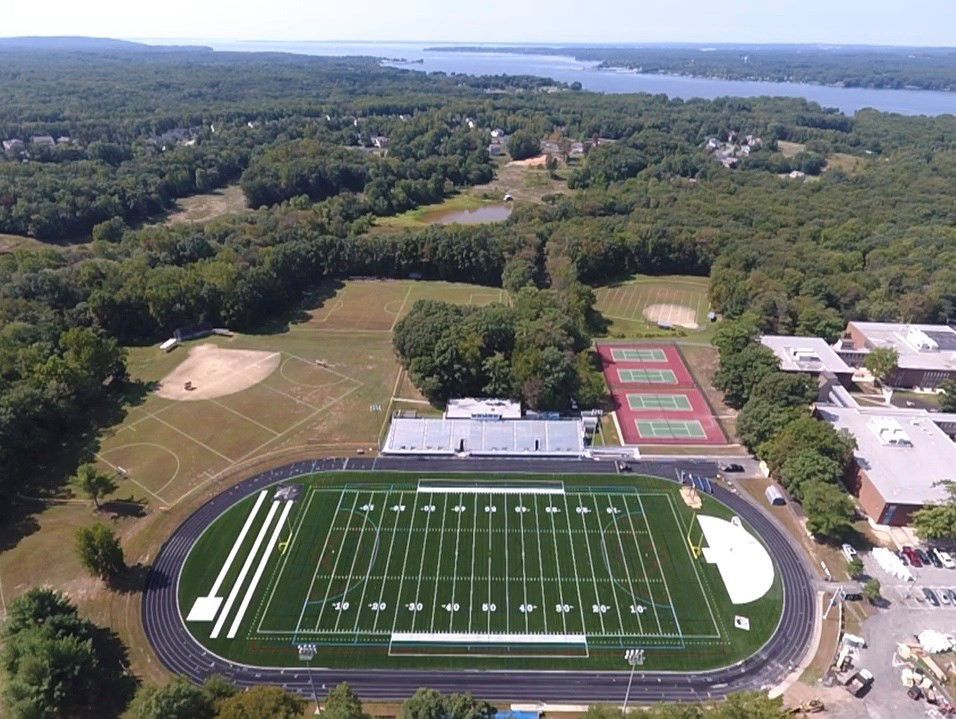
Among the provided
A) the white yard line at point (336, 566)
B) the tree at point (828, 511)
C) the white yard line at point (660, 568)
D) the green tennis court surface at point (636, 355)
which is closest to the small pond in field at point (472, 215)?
the green tennis court surface at point (636, 355)

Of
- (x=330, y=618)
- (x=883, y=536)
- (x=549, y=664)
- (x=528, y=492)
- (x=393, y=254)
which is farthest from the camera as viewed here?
(x=393, y=254)

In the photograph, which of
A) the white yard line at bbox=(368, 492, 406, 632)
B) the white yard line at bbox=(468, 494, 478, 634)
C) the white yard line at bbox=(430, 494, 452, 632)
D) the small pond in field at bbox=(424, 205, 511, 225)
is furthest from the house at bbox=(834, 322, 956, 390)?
the small pond in field at bbox=(424, 205, 511, 225)

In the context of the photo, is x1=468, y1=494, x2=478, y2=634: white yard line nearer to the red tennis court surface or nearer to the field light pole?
the field light pole

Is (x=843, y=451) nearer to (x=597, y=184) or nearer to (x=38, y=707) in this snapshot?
(x=38, y=707)

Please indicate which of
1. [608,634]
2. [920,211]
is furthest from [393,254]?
[920,211]

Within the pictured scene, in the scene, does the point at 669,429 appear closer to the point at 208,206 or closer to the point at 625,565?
the point at 625,565

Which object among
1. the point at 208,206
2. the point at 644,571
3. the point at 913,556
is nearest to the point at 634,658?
the point at 644,571
